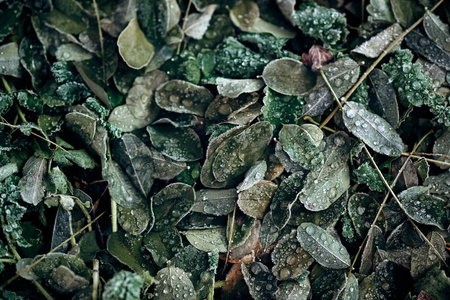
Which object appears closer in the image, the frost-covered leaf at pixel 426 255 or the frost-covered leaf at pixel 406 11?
the frost-covered leaf at pixel 426 255

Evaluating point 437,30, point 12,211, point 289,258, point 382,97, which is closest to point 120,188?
point 12,211

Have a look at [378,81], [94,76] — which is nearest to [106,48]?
[94,76]

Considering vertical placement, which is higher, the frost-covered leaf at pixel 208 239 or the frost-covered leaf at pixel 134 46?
the frost-covered leaf at pixel 134 46

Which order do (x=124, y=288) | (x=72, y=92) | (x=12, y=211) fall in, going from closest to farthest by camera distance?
(x=124, y=288) → (x=12, y=211) → (x=72, y=92)

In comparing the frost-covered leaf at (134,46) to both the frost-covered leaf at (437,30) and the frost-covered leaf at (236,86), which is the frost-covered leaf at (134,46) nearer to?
the frost-covered leaf at (236,86)

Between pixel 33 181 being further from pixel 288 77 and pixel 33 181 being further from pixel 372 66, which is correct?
pixel 372 66

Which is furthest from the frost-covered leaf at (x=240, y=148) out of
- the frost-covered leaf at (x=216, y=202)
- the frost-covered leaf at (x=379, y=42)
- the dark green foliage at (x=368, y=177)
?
the frost-covered leaf at (x=379, y=42)

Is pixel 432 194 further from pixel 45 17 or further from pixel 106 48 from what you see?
pixel 45 17
